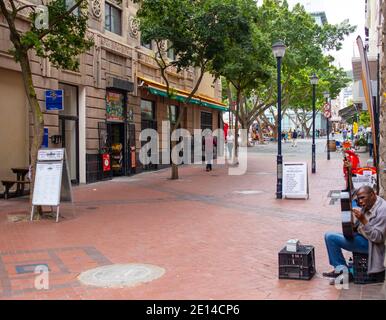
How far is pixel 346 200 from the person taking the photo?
230 inches

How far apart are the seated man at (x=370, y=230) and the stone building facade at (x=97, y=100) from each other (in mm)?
11602

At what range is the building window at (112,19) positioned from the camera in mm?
20859

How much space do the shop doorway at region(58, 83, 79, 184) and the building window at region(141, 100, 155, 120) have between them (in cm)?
569

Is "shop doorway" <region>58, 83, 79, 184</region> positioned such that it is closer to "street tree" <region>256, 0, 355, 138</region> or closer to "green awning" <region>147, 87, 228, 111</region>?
"green awning" <region>147, 87, 228, 111</region>

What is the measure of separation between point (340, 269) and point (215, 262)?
6.07ft

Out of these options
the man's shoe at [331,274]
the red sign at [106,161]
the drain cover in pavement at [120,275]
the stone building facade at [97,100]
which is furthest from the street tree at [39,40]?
the red sign at [106,161]

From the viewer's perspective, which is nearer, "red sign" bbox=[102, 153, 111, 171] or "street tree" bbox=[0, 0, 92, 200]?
"street tree" bbox=[0, 0, 92, 200]

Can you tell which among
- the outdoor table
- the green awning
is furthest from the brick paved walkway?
the green awning

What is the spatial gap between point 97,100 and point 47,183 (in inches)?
351

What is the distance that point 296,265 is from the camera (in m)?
6.33

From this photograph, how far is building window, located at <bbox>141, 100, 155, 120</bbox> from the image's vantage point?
24153 mm
